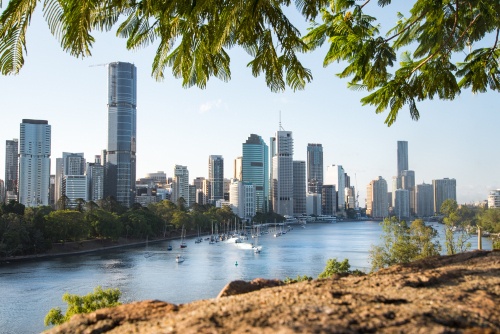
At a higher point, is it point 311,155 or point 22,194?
point 311,155

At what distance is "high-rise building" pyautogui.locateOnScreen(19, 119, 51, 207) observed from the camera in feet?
282

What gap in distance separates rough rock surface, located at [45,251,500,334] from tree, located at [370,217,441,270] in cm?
1405

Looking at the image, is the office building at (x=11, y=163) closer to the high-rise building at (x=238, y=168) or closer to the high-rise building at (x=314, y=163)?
the high-rise building at (x=238, y=168)

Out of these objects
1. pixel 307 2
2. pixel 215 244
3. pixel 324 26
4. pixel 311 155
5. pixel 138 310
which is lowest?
pixel 215 244

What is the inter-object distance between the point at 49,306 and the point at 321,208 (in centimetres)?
11582

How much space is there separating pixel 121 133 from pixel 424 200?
76.0m

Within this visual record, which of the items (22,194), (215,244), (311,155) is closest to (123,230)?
(215,244)

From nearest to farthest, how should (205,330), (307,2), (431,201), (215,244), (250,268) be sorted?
(205,330), (307,2), (250,268), (215,244), (431,201)

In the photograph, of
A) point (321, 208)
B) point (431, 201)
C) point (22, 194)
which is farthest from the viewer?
point (321, 208)

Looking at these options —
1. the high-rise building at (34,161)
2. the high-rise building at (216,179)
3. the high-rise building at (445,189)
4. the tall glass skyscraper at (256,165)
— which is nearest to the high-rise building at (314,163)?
the tall glass skyscraper at (256,165)

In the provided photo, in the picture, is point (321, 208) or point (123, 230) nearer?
point (123, 230)

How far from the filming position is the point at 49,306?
17609 millimetres

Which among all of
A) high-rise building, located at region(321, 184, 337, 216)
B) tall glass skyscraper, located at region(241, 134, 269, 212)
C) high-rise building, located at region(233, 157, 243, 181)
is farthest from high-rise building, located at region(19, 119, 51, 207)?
high-rise building, located at region(321, 184, 337, 216)

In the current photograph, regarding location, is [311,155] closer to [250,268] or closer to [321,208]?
[321,208]
